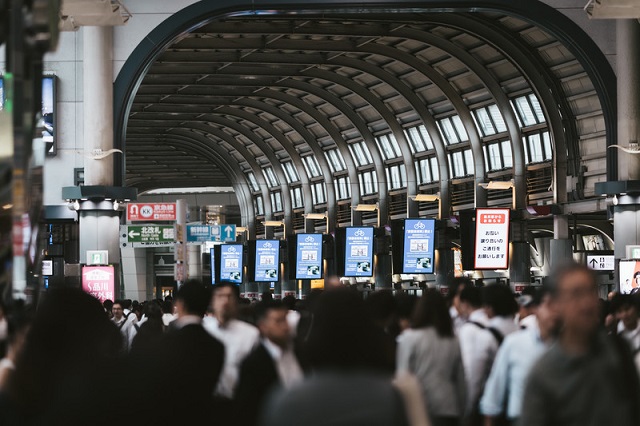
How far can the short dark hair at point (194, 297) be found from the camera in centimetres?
771

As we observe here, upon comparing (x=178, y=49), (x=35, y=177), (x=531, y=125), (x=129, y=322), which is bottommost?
(x=129, y=322)

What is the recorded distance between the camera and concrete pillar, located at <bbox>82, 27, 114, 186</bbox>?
3062cm

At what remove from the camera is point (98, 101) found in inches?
1207

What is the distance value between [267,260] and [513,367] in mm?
33367

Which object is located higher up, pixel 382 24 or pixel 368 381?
pixel 382 24

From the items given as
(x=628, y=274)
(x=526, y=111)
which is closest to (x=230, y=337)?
(x=628, y=274)

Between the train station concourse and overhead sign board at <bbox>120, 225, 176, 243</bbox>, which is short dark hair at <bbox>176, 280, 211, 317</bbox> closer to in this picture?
the train station concourse

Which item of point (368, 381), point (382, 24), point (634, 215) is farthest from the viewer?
point (382, 24)

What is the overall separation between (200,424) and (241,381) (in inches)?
61.3

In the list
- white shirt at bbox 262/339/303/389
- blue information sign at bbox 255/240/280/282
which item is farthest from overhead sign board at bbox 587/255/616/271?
white shirt at bbox 262/339/303/389

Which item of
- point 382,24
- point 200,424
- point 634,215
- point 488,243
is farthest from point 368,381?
point 382,24

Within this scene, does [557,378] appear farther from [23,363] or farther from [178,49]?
[178,49]

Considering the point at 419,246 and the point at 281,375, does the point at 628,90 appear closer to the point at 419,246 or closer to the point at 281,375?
the point at 419,246

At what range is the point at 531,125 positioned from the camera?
4928 cm
